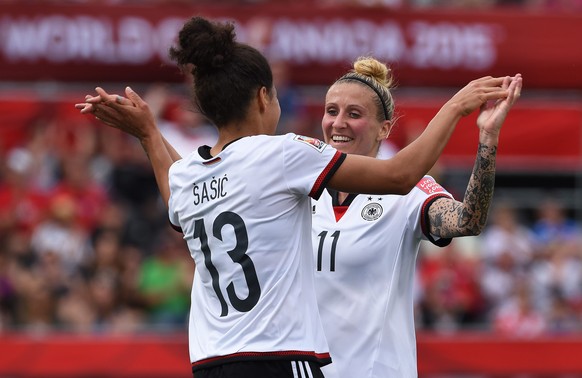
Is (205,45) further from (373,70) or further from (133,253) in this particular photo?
(133,253)

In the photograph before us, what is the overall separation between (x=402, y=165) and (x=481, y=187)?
1.64ft

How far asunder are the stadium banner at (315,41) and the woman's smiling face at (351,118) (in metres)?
7.14

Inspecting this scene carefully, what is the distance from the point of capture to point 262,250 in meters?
4.02

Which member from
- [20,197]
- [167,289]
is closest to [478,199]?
[167,289]

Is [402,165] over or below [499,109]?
below

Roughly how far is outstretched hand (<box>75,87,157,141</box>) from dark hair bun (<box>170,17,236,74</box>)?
492mm

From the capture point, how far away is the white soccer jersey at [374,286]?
4.66 metres

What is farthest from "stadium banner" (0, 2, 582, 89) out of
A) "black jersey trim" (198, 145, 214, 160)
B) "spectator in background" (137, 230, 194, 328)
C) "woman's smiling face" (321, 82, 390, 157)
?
"black jersey trim" (198, 145, 214, 160)

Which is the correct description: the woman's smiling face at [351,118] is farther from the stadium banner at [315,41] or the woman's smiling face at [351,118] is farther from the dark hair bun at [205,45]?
the stadium banner at [315,41]

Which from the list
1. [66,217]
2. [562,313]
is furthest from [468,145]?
[66,217]

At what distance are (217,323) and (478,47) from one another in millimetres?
9395

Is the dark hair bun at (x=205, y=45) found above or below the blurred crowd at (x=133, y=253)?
above

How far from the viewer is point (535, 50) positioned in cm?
1308

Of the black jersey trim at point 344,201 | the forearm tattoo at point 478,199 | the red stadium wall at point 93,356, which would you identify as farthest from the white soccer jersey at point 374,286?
the red stadium wall at point 93,356
